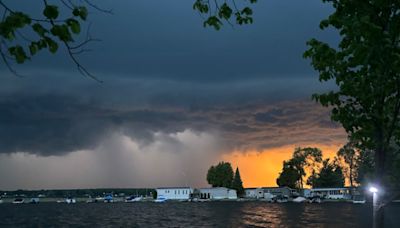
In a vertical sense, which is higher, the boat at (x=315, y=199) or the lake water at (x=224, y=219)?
the boat at (x=315, y=199)

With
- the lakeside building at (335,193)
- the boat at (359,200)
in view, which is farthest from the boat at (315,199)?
the boat at (359,200)

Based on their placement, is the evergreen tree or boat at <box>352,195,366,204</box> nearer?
boat at <box>352,195,366,204</box>

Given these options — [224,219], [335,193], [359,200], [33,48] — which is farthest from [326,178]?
[33,48]

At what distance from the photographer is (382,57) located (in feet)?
29.6

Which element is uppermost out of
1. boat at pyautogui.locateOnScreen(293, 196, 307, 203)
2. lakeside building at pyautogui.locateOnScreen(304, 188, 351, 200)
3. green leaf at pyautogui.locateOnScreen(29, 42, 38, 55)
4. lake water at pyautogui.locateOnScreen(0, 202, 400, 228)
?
green leaf at pyautogui.locateOnScreen(29, 42, 38, 55)

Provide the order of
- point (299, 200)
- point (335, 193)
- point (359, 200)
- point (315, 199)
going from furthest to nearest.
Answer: point (335, 193) → point (299, 200) → point (315, 199) → point (359, 200)

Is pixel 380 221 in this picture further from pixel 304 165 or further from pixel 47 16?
pixel 304 165

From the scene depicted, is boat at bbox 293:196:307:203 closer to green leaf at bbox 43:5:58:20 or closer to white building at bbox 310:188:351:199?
white building at bbox 310:188:351:199

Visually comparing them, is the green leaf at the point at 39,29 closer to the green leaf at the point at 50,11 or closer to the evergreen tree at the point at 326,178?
the green leaf at the point at 50,11

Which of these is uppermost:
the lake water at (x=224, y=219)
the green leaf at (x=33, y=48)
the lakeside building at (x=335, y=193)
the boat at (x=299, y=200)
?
the green leaf at (x=33, y=48)

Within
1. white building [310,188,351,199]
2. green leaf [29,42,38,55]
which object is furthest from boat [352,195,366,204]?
green leaf [29,42,38,55]

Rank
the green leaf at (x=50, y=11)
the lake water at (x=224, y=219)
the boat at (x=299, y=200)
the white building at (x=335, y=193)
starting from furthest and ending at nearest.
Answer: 1. the white building at (x=335, y=193)
2. the boat at (x=299, y=200)
3. the lake water at (x=224, y=219)
4. the green leaf at (x=50, y=11)

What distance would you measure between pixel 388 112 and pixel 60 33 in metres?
8.05

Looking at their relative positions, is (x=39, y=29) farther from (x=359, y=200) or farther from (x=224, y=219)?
(x=359, y=200)
